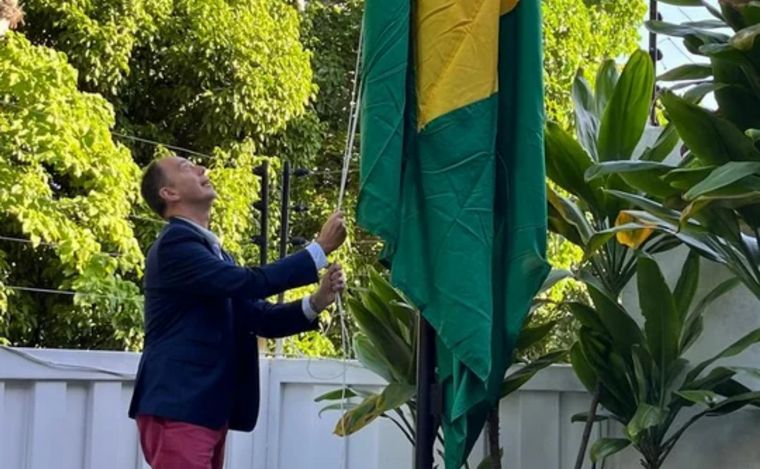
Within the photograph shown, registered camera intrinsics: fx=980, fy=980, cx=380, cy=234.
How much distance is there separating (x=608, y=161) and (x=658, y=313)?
1.33ft

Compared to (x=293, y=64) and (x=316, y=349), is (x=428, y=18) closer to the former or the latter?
(x=316, y=349)

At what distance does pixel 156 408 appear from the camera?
2199 mm

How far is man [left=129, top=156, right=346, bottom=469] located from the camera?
7.11ft

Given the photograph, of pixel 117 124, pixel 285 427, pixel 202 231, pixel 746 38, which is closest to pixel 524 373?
pixel 202 231

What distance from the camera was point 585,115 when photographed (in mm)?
2768

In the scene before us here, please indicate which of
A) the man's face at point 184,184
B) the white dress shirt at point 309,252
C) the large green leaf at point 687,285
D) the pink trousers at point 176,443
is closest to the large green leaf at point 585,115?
the large green leaf at point 687,285

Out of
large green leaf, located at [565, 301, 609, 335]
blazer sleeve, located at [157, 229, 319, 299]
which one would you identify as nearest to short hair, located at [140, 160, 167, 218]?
blazer sleeve, located at [157, 229, 319, 299]

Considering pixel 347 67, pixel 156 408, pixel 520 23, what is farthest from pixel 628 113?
pixel 347 67

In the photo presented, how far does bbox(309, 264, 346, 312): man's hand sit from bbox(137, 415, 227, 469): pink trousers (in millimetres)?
387

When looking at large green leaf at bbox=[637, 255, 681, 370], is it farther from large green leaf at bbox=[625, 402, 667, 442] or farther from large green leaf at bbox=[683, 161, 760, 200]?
large green leaf at bbox=[683, 161, 760, 200]

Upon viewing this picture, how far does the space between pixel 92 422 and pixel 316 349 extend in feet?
16.8

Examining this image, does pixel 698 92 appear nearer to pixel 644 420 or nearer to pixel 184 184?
pixel 644 420

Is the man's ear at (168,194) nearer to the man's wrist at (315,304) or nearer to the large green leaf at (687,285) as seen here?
the man's wrist at (315,304)

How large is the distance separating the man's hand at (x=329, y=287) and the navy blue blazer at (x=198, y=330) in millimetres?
92
